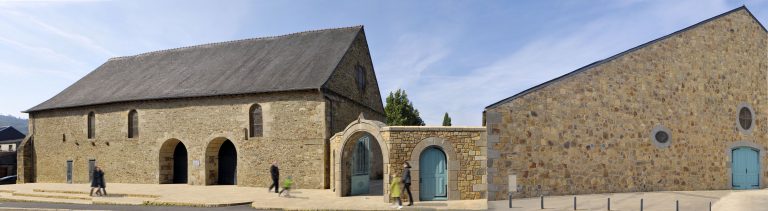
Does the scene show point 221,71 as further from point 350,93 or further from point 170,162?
point 350,93

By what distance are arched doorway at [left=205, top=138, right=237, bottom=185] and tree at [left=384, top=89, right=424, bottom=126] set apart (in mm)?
18609

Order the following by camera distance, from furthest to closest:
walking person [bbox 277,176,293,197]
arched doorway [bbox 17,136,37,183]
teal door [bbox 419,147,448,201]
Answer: arched doorway [bbox 17,136,37,183]
walking person [bbox 277,176,293,197]
teal door [bbox 419,147,448,201]

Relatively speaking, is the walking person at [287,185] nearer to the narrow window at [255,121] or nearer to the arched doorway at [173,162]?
the narrow window at [255,121]

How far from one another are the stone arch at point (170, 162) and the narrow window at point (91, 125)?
4961mm

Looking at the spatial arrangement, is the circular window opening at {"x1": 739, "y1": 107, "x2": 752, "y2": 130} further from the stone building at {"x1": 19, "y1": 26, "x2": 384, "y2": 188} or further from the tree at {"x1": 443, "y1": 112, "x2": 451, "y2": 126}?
the tree at {"x1": 443, "y1": 112, "x2": 451, "y2": 126}

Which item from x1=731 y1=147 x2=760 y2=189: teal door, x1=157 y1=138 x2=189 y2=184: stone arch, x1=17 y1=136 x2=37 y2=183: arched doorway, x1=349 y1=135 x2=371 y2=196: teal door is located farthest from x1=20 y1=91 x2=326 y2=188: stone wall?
x1=731 y1=147 x2=760 y2=189: teal door

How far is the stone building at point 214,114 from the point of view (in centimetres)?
2069

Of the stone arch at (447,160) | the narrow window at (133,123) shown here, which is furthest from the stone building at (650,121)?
the narrow window at (133,123)

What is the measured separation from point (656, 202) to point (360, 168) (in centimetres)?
947

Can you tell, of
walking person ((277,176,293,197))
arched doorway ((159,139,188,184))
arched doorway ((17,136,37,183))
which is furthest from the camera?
arched doorway ((17,136,37,183))

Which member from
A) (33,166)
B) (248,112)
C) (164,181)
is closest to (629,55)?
(248,112)

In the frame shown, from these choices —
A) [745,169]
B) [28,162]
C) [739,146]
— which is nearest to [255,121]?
[28,162]

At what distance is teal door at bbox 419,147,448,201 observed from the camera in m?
14.9

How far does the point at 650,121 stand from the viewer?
17156 mm
